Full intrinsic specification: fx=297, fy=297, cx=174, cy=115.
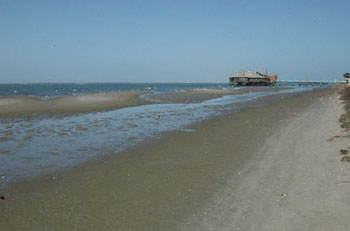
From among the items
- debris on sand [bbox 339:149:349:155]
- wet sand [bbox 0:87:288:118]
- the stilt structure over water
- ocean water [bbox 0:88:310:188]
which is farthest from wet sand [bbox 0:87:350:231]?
the stilt structure over water

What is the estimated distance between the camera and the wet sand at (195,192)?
4.93 metres

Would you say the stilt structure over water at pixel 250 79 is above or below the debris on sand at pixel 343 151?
above

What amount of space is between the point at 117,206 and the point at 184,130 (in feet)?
30.3

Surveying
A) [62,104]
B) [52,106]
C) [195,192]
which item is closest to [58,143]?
[195,192]

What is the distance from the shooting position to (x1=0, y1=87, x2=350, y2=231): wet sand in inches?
194

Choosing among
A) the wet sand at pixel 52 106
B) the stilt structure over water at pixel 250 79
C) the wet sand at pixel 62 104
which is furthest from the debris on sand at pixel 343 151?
the stilt structure over water at pixel 250 79

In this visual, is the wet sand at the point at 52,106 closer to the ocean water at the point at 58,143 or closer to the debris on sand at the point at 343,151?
the ocean water at the point at 58,143

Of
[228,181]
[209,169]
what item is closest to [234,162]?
[209,169]

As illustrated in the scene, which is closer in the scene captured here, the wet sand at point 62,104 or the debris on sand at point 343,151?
the debris on sand at point 343,151

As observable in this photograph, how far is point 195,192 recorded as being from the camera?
20.7ft

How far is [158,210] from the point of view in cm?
545

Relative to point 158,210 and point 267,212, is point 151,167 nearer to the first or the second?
point 158,210

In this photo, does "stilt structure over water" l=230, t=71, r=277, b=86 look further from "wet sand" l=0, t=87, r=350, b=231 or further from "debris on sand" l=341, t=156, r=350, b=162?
"debris on sand" l=341, t=156, r=350, b=162

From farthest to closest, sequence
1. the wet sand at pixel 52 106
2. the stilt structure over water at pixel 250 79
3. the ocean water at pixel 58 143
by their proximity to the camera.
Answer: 1. the stilt structure over water at pixel 250 79
2. the wet sand at pixel 52 106
3. the ocean water at pixel 58 143
